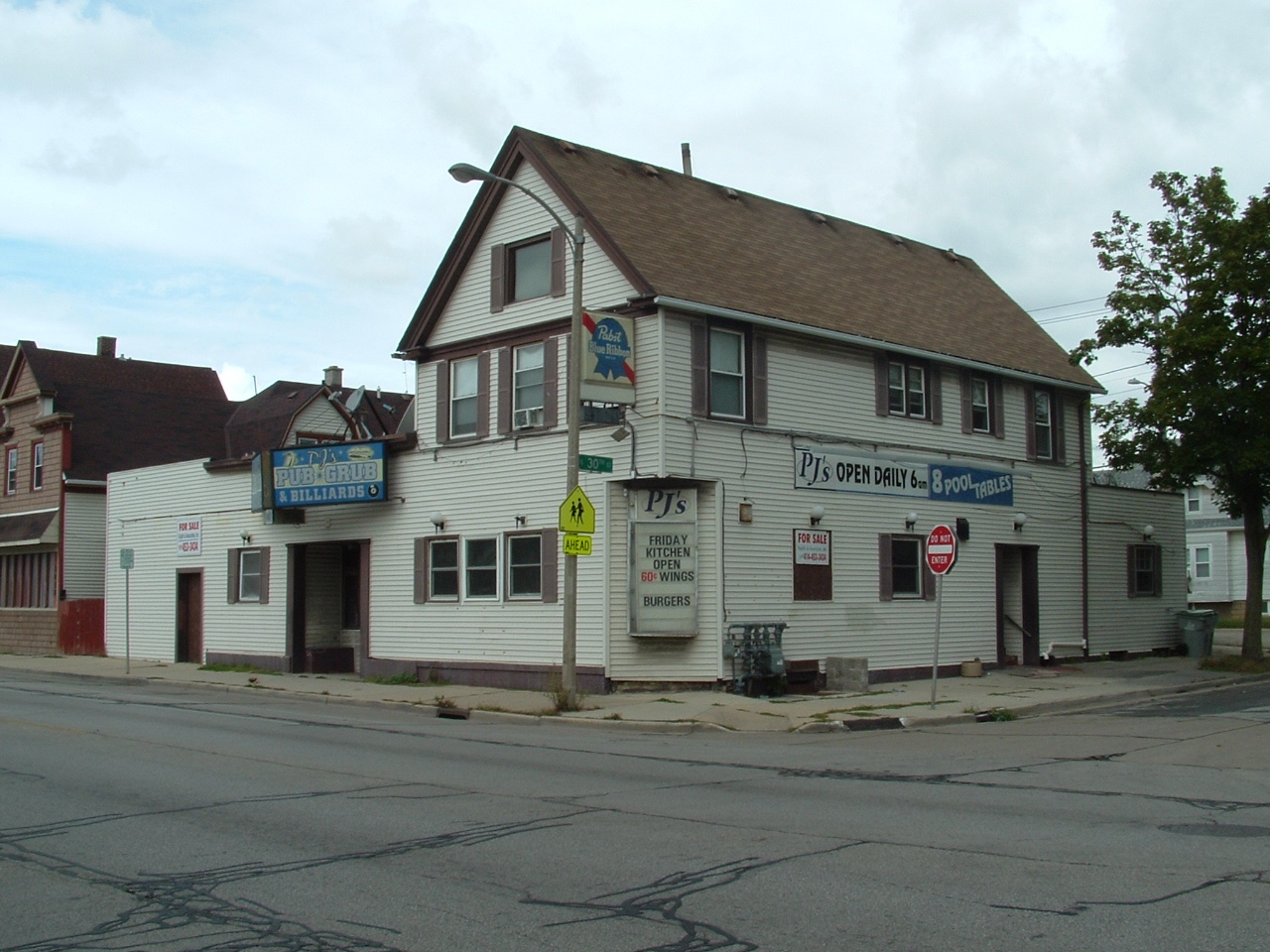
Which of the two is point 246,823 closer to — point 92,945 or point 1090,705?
point 92,945

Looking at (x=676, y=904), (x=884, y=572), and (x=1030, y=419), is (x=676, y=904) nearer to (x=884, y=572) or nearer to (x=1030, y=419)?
(x=884, y=572)

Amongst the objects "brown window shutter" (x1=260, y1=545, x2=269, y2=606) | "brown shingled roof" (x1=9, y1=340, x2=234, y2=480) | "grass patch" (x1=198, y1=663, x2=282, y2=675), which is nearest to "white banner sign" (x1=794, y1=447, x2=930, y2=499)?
"grass patch" (x1=198, y1=663, x2=282, y2=675)

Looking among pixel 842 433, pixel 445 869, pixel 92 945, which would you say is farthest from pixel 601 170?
pixel 92 945

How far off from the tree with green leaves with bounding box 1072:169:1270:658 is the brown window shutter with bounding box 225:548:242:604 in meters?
19.1

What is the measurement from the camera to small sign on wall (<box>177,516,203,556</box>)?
30141 mm

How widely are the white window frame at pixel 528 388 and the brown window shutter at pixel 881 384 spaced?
6452 millimetres

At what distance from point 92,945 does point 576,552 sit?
41.1 ft

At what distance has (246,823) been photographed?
32.1ft

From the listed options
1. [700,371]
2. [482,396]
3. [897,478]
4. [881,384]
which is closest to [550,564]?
[482,396]

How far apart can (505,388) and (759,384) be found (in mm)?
4736

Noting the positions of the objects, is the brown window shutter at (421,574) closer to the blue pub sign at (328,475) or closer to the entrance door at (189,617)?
the blue pub sign at (328,475)

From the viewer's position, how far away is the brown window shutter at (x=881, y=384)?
2447 centimetres

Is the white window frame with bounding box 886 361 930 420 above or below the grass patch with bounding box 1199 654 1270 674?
above

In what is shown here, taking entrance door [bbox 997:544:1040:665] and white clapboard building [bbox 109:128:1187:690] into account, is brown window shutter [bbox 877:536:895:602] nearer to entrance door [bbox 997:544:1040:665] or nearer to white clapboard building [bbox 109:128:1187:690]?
white clapboard building [bbox 109:128:1187:690]
